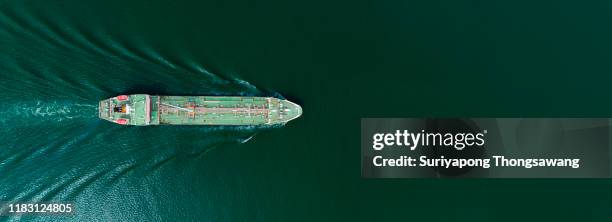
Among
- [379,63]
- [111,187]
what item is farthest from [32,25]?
[379,63]

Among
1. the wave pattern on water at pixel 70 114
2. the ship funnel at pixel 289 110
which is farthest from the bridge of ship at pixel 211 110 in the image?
the wave pattern on water at pixel 70 114

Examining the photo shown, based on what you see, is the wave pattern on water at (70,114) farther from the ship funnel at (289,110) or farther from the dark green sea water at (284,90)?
the ship funnel at (289,110)

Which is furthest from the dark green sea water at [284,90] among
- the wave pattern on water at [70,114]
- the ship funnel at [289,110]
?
the ship funnel at [289,110]

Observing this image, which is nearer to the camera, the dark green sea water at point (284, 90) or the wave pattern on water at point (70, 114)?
the wave pattern on water at point (70, 114)

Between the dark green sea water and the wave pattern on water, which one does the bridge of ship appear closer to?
the dark green sea water

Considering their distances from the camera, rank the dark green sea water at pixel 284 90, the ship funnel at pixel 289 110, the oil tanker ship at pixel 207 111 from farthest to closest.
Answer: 1. the ship funnel at pixel 289 110
2. the oil tanker ship at pixel 207 111
3. the dark green sea water at pixel 284 90

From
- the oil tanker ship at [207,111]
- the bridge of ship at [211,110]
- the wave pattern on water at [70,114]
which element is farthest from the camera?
the bridge of ship at [211,110]

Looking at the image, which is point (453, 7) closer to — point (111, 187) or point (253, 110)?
point (253, 110)

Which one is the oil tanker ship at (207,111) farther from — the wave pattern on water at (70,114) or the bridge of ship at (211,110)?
the wave pattern on water at (70,114)
